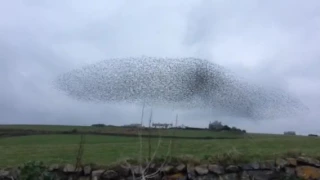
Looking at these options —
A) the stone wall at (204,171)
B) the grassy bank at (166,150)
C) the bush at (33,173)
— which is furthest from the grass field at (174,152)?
the bush at (33,173)

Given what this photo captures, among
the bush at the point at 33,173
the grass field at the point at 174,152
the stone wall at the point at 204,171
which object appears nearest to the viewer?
the bush at the point at 33,173

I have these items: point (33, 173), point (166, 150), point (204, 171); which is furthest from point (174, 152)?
point (33, 173)

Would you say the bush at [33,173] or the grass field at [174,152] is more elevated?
the grass field at [174,152]

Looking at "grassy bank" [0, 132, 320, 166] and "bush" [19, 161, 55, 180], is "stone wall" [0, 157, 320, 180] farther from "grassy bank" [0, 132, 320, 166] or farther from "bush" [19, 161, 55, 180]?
"bush" [19, 161, 55, 180]

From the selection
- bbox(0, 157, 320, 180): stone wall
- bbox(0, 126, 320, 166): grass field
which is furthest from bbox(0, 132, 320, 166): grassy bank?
bbox(0, 157, 320, 180): stone wall

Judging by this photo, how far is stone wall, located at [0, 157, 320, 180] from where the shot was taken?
12977 mm

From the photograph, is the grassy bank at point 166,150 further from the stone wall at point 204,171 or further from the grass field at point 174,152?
the stone wall at point 204,171

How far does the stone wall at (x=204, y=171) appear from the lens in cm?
1298

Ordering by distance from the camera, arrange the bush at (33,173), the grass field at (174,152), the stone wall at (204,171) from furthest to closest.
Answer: the grass field at (174,152), the stone wall at (204,171), the bush at (33,173)

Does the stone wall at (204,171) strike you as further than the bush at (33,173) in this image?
Yes

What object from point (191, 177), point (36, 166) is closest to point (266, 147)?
point (191, 177)

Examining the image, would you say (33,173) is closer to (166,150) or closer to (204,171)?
(204,171)

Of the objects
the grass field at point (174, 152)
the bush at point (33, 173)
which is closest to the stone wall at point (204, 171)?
the grass field at point (174, 152)

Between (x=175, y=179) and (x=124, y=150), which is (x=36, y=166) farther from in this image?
(x=124, y=150)
